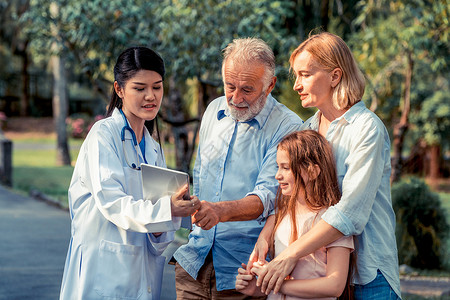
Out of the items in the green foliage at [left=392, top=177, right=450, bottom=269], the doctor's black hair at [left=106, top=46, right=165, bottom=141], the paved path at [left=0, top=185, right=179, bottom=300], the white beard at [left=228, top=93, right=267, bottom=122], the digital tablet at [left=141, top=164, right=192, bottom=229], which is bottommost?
the paved path at [left=0, top=185, right=179, bottom=300]

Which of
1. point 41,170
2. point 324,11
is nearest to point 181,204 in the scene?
point 324,11

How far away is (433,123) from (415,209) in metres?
13.2

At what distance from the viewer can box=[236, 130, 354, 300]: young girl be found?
276cm

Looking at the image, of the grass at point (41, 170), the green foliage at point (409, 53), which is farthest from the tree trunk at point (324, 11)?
the grass at point (41, 170)

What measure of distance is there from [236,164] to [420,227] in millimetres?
5492

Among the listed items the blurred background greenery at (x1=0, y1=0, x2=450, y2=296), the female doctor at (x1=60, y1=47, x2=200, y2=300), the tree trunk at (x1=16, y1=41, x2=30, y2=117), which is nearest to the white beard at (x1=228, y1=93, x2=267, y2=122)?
the female doctor at (x1=60, y1=47, x2=200, y2=300)

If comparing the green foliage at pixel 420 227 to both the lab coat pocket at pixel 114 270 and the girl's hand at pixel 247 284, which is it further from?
the lab coat pocket at pixel 114 270

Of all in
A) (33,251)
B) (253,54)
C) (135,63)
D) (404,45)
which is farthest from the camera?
(404,45)

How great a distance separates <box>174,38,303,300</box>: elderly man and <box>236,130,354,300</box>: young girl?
9.2 inches

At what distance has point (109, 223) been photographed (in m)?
2.99

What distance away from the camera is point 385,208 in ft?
9.29

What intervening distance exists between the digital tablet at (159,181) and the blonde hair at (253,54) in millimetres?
679

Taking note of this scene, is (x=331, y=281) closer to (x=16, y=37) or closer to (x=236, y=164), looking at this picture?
(x=236, y=164)

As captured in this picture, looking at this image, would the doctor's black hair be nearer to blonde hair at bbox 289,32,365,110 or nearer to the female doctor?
the female doctor
